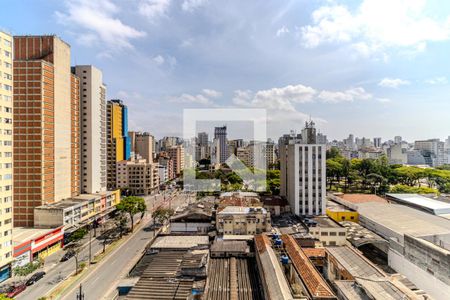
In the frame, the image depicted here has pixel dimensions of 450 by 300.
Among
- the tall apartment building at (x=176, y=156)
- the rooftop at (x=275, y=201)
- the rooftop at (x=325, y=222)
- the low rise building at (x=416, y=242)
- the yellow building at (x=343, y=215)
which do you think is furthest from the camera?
the tall apartment building at (x=176, y=156)

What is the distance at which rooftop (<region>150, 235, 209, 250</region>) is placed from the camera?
69.7 feet

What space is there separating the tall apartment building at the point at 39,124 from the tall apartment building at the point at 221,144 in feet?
178

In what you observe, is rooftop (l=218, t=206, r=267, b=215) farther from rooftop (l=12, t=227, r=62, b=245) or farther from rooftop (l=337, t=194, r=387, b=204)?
rooftop (l=337, t=194, r=387, b=204)

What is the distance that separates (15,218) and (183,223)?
17.9m

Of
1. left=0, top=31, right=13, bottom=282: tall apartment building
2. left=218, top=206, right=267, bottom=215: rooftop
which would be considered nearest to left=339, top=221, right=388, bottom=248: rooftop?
left=218, top=206, right=267, bottom=215: rooftop

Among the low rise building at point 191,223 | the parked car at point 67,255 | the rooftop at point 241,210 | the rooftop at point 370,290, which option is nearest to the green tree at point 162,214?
the low rise building at point 191,223

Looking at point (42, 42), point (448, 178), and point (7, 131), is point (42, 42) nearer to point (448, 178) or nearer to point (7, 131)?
point (7, 131)

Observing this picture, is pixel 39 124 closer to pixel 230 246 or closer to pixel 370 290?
pixel 230 246

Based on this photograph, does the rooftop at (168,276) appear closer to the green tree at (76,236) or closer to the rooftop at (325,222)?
the green tree at (76,236)

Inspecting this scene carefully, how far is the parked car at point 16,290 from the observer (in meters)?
17.5

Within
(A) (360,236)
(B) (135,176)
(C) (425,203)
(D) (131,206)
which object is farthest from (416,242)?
(B) (135,176)

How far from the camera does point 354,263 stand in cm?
1922

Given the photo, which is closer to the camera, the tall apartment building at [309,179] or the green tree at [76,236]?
the green tree at [76,236]

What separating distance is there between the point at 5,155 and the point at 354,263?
92.7 ft
